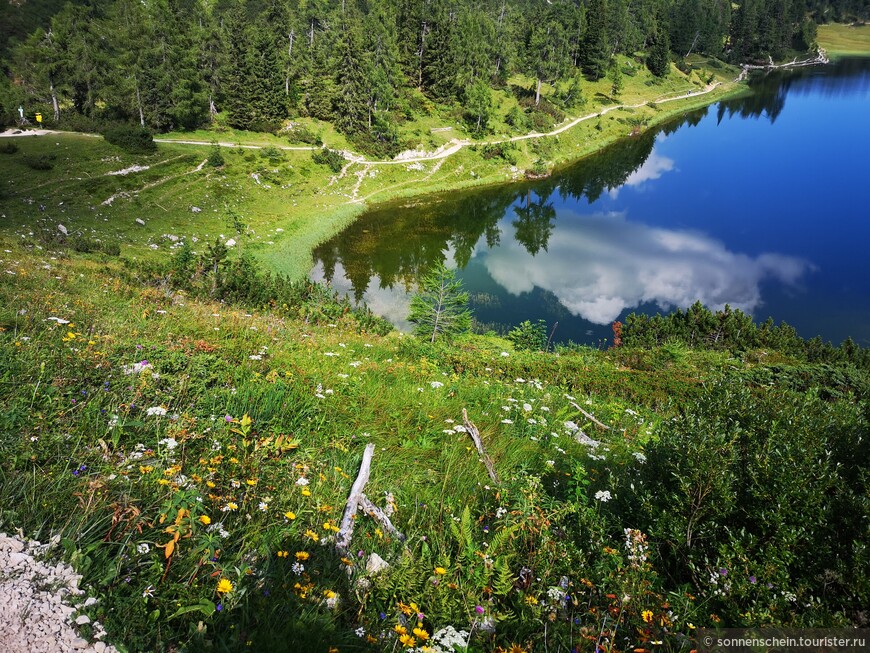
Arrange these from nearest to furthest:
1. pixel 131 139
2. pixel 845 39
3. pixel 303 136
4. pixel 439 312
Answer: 1. pixel 439 312
2. pixel 131 139
3. pixel 303 136
4. pixel 845 39

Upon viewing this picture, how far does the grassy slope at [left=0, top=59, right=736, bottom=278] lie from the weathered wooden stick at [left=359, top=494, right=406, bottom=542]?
93.4 feet

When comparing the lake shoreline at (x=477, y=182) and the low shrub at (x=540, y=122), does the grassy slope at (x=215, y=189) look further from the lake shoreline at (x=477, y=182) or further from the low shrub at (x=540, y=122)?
the low shrub at (x=540, y=122)

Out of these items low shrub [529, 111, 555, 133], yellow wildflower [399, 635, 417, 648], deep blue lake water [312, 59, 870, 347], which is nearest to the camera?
yellow wildflower [399, 635, 417, 648]

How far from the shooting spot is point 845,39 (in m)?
155

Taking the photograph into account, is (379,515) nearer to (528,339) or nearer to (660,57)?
(528,339)

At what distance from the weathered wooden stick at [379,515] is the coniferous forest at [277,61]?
54.0m

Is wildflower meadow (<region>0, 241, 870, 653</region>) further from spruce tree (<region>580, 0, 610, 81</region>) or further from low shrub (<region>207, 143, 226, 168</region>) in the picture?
spruce tree (<region>580, 0, 610, 81</region>)

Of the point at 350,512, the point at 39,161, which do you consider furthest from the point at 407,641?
the point at 39,161

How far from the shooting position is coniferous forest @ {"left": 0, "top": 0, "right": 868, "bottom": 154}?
46156 millimetres

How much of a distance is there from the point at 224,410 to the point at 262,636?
319 cm

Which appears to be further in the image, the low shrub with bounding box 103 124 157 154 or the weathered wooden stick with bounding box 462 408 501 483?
the low shrub with bounding box 103 124 157 154

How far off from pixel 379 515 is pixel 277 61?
63403mm

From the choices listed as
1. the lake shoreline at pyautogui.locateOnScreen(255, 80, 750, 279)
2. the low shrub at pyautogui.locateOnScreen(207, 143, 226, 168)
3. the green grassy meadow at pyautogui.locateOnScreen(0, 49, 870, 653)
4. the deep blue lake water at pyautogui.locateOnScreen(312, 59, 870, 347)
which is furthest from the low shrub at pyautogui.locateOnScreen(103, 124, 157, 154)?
the green grassy meadow at pyautogui.locateOnScreen(0, 49, 870, 653)

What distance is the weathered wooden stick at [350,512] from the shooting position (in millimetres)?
4164
